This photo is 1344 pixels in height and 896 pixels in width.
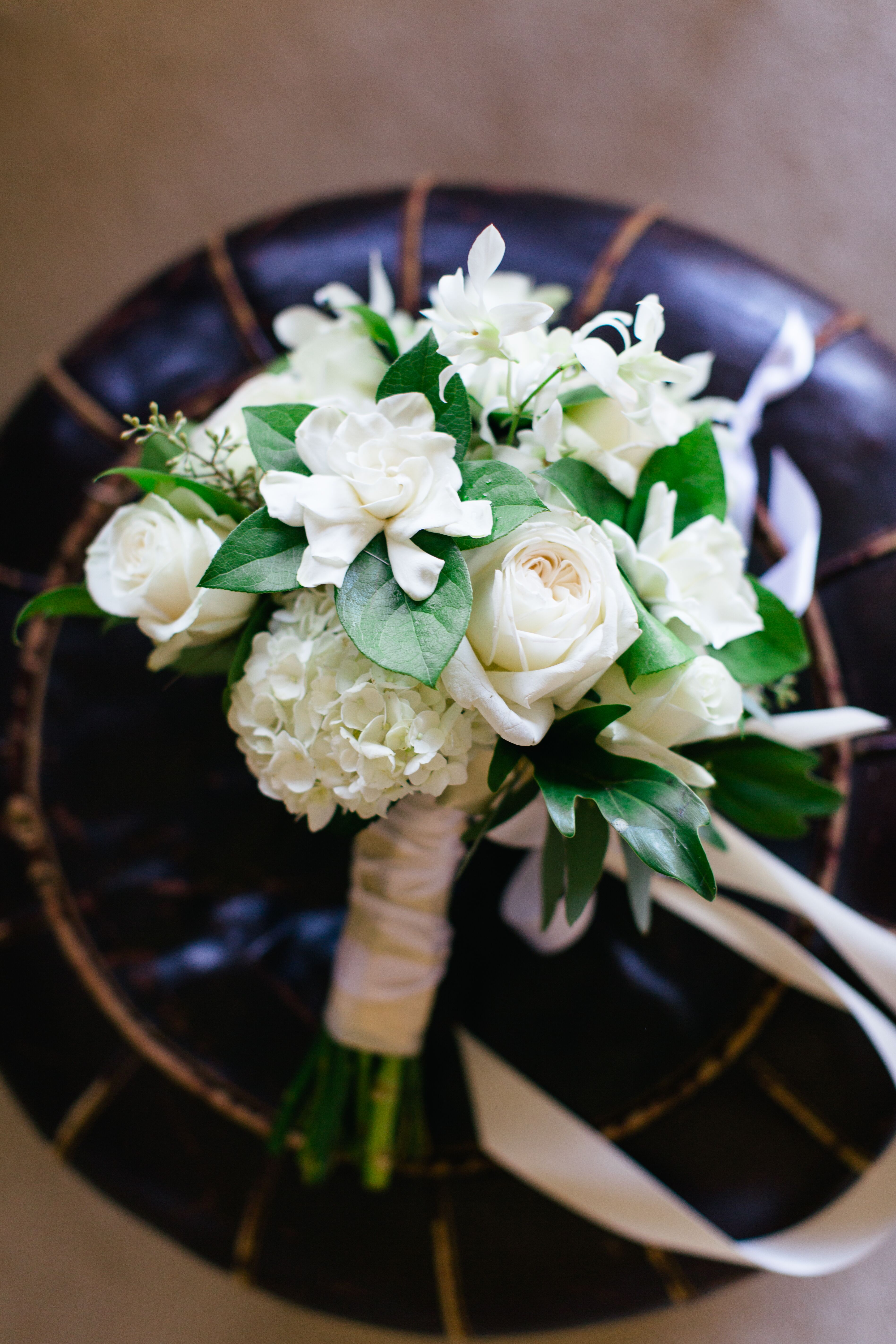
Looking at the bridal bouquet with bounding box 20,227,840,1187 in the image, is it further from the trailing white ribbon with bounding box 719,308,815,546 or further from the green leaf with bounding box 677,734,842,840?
the trailing white ribbon with bounding box 719,308,815,546

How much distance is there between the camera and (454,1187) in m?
0.80

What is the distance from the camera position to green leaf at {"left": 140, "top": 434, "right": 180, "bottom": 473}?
1.83ft

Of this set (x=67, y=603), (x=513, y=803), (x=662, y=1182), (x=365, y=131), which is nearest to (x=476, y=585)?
(x=513, y=803)

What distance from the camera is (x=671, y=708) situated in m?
0.48

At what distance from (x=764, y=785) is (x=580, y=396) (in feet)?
0.92

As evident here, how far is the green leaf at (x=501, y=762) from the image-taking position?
1.60ft

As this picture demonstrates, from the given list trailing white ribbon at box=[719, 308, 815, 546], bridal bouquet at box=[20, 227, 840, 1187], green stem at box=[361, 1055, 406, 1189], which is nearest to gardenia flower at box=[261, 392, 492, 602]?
bridal bouquet at box=[20, 227, 840, 1187]

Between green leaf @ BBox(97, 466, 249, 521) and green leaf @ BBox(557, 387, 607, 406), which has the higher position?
green leaf @ BBox(557, 387, 607, 406)

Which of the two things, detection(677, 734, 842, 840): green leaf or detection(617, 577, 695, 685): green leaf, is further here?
detection(677, 734, 842, 840): green leaf

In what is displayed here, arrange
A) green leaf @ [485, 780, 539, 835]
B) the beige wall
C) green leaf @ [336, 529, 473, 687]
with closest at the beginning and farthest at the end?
green leaf @ [336, 529, 473, 687]
green leaf @ [485, 780, 539, 835]
the beige wall

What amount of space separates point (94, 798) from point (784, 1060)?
2.08 ft

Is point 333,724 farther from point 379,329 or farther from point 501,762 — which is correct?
point 379,329

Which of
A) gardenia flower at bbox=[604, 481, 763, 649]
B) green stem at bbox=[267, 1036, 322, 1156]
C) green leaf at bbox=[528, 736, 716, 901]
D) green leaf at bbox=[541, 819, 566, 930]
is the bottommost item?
green stem at bbox=[267, 1036, 322, 1156]

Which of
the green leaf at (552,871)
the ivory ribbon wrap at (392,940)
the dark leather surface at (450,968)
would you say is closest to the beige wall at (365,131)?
the dark leather surface at (450,968)
